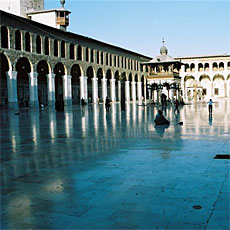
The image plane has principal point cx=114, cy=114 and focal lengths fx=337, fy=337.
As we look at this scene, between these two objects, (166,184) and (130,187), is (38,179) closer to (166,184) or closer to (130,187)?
(130,187)

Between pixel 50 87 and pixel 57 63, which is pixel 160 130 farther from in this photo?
pixel 57 63

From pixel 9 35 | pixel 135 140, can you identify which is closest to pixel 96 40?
pixel 9 35

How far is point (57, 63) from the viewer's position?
3862 cm

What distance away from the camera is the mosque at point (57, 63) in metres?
31.7

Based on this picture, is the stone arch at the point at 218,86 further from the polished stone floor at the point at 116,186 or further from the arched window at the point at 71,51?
the polished stone floor at the point at 116,186

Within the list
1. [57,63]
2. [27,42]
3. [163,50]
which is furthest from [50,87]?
[163,50]

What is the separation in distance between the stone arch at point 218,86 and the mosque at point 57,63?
20.9 m

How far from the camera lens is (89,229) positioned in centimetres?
316

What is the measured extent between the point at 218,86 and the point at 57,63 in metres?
46.9

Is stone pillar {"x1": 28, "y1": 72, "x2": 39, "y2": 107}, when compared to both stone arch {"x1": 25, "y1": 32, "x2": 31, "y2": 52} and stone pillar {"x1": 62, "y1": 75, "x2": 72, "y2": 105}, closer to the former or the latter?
stone arch {"x1": 25, "y1": 32, "x2": 31, "y2": 52}

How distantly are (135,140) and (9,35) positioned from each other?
2522 centimetres

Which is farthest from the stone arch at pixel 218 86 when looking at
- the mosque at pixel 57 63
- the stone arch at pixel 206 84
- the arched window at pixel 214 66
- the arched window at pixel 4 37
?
the arched window at pixel 4 37

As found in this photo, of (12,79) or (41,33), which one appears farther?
(41,33)

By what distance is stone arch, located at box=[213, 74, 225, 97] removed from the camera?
244 feet
